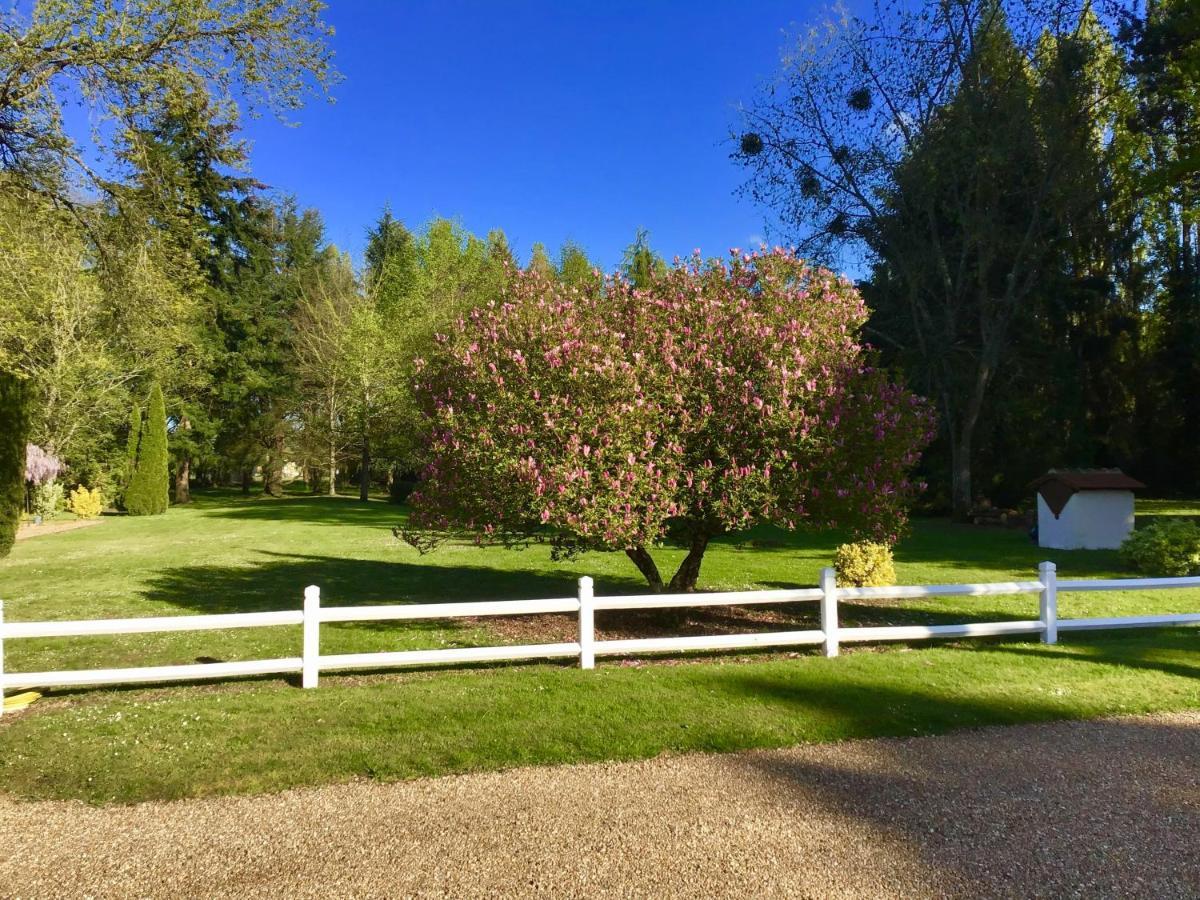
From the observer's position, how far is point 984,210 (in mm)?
28328

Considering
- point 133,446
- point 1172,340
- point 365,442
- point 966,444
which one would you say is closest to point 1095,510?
point 966,444

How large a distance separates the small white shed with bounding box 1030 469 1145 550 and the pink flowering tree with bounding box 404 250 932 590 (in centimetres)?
1227

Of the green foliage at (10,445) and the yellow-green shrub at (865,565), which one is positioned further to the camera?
the green foliage at (10,445)

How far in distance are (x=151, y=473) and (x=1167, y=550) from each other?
35327 millimetres

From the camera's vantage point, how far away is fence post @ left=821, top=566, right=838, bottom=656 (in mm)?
7977

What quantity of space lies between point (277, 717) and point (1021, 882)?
525cm

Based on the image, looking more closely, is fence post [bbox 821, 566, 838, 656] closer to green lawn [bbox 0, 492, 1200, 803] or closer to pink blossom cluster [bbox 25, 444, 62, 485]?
green lawn [bbox 0, 492, 1200, 803]

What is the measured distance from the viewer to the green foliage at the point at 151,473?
3138 centimetres

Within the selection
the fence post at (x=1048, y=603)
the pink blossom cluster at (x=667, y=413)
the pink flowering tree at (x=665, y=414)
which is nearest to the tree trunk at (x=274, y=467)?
the pink flowering tree at (x=665, y=414)

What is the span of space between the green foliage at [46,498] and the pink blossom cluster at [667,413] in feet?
77.4

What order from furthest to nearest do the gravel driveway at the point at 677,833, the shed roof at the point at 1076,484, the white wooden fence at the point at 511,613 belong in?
1. the shed roof at the point at 1076,484
2. the white wooden fence at the point at 511,613
3. the gravel driveway at the point at 677,833

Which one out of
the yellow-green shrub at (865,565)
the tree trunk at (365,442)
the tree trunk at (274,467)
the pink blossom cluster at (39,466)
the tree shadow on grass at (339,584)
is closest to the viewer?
the tree shadow on grass at (339,584)

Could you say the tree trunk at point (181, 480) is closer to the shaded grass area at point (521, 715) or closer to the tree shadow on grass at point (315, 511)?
the tree shadow on grass at point (315, 511)

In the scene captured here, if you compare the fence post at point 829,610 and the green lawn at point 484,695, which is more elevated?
the fence post at point 829,610
